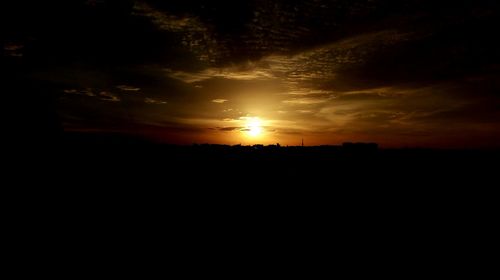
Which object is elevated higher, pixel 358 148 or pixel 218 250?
pixel 358 148

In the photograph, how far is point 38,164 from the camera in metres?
11.8

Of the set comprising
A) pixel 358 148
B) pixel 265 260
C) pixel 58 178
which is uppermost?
pixel 358 148

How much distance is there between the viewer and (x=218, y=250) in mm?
8875

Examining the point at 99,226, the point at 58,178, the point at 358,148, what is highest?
the point at 358,148

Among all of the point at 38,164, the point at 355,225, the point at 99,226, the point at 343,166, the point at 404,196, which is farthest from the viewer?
the point at 343,166

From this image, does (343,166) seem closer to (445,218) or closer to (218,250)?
(445,218)

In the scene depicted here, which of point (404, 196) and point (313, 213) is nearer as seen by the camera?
point (313, 213)

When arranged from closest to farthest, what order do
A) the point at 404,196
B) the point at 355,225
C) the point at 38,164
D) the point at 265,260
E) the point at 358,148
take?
the point at 265,260, the point at 355,225, the point at 38,164, the point at 404,196, the point at 358,148

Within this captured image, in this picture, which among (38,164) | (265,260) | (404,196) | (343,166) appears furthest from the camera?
(343,166)

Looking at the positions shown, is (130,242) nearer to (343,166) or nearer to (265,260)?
(265,260)

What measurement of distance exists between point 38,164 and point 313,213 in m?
12.6

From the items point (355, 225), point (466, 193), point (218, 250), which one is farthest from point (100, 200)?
point (466, 193)

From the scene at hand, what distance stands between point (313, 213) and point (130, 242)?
25.2 feet

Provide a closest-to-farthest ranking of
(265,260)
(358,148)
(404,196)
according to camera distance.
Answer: (265,260) < (404,196) < (358,148)
